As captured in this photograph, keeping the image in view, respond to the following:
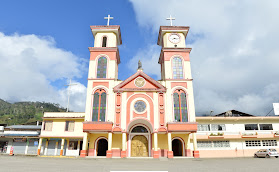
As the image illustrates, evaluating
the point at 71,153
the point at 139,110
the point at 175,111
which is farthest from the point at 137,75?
the point at 71,153

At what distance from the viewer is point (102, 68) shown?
28719 mm

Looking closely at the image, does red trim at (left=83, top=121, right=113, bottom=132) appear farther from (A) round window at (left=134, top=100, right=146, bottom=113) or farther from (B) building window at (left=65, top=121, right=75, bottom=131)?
(B) building window at (left=65, top=121, right=75, bottom=131)

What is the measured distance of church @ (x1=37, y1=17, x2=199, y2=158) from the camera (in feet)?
81.8

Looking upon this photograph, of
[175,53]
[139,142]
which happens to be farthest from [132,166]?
[175,53]

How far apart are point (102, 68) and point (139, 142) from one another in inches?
481

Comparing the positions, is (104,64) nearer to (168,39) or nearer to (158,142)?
(168,39)

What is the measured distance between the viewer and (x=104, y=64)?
94.9 ft

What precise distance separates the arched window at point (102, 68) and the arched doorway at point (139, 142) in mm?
9321

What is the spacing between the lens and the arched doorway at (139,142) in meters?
25.7

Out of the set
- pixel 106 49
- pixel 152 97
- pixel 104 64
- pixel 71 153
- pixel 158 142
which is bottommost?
pixel 71 153

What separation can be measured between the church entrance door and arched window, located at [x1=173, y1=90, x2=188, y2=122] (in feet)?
18.1

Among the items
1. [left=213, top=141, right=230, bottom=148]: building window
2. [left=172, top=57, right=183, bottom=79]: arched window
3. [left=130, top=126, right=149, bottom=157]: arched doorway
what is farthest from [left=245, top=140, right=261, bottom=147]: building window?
[left=130, top=126, right=149, bottom=157]: arched doorway

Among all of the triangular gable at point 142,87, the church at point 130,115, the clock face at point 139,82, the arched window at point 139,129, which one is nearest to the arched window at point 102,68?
the church at point 130,115

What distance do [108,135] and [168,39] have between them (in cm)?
1769
